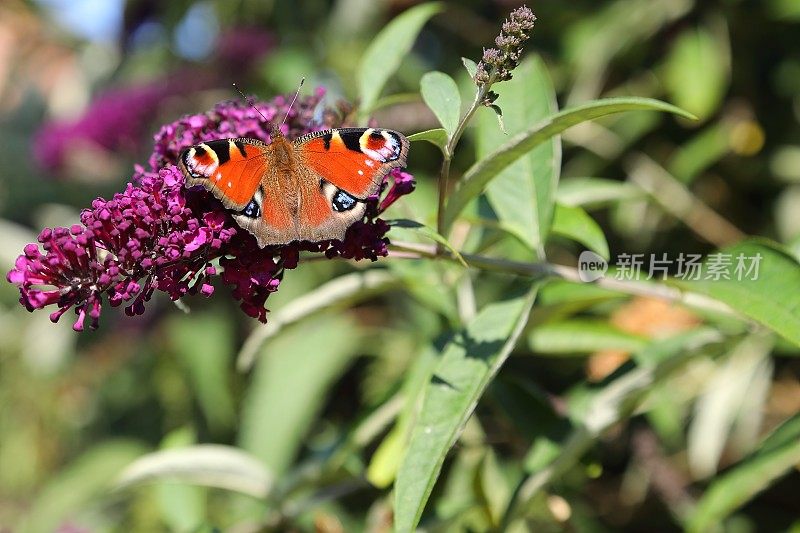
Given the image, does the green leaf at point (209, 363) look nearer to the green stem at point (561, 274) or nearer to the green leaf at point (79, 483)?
the green leaf at point (79, 483)

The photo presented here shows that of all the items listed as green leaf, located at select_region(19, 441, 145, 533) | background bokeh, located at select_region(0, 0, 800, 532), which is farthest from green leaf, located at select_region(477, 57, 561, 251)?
green leaf, located at select_region(19, 441, 145, 533)

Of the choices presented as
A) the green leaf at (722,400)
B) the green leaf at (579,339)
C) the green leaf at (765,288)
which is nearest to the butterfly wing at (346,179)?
the green leaf at (765,288)

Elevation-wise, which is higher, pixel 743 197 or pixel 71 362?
pixel 743 197

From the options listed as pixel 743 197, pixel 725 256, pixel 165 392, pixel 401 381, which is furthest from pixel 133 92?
pixel 725 256

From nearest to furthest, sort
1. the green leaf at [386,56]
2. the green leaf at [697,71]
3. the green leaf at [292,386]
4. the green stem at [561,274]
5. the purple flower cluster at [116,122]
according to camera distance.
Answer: the green stem at [561,274] < the green leaf at [386,56] < the green leaf at [697,71] < the green leaf at [292,386] < the purple flower cluster at [116,122]

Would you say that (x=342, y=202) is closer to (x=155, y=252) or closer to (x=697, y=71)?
(x=155, y=252)

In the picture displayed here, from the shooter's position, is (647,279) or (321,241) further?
(647,279)

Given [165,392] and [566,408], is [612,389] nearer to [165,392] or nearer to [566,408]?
[566,408]
